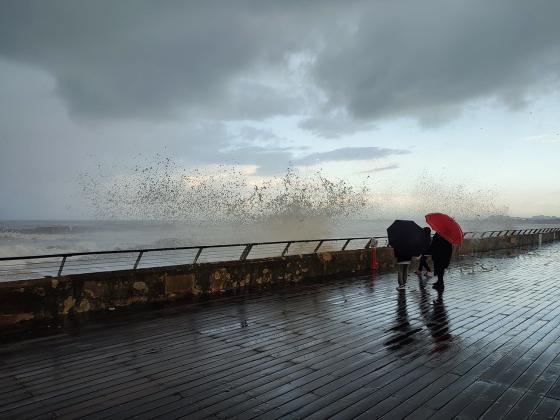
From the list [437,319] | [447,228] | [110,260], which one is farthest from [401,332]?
[110,260]

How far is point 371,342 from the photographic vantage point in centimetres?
496

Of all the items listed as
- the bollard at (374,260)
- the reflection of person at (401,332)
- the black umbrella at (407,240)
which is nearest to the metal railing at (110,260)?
the bollard at (374,260)

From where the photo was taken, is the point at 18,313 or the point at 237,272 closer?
the point at 18,313

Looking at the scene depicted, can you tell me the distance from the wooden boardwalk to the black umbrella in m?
2.14

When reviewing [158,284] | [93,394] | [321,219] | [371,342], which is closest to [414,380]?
A: [371,342]

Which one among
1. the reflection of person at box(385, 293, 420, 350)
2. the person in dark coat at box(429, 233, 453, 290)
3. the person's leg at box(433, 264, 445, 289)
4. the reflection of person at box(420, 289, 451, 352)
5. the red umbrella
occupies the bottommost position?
the reflection of person at box(420, 289, 451, 352)

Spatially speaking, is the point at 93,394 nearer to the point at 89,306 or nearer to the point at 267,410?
the point at 267,410

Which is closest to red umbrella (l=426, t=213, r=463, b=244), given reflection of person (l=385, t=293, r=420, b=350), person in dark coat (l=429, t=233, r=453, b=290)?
person in dark coat (l=429, t=233, r=453, b=290)

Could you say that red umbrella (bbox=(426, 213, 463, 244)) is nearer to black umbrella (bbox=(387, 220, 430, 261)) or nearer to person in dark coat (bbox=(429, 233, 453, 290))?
person in dark coat (bbox=(429, 233, 453, 290))

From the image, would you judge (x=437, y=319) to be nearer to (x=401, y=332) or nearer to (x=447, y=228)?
(x=401, y=332)

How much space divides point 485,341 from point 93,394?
460 centimetres

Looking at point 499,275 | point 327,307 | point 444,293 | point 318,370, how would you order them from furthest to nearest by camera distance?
1. point 499,275
2. point 444,293
3. point 327,307
4. point 318,370

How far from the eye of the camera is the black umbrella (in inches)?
362

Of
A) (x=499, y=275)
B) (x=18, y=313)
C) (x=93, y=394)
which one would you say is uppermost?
(x=18, y=313)
